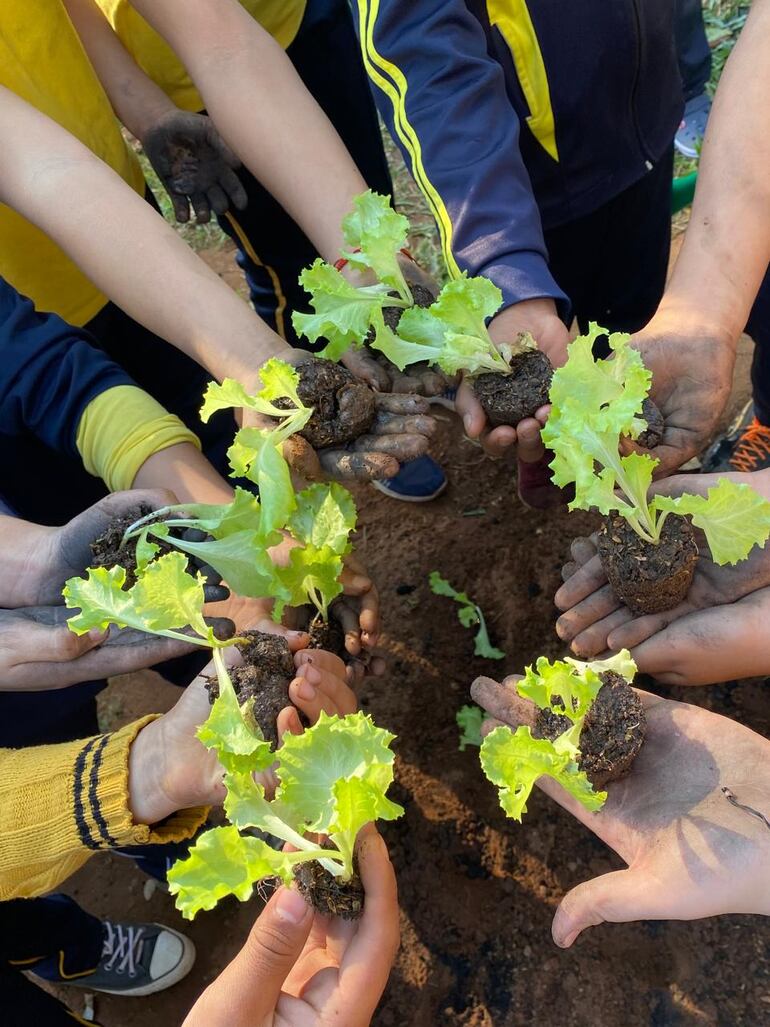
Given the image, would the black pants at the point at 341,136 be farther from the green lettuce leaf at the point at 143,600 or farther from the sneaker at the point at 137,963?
the sneaker at the point at 137,963

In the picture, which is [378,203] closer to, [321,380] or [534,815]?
[321,380]

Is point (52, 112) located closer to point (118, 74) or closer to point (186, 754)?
point (118, 74)

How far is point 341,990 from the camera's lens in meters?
1.51

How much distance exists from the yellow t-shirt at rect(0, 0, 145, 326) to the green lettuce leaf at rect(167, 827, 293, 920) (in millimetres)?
1872

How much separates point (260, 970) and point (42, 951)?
1.40 metres

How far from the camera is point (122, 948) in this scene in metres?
2.77

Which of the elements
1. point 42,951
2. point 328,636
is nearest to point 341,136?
point 328,636

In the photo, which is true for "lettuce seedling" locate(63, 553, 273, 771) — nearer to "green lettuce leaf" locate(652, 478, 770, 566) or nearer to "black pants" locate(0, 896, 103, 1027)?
"black pants" locate(0, 896, 103, 1027)

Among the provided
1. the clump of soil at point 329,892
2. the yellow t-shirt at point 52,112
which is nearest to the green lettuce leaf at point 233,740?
the clump of soil at point 329,892

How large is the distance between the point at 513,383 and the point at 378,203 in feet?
2.21

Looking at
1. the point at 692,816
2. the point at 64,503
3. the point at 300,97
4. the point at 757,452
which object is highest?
the point at 300,97

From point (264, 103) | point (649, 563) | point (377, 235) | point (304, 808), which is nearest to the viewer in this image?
point (304, 808)

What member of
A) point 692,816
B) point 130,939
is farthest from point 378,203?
point 130,939

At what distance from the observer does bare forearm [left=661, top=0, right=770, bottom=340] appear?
2.31 meters
